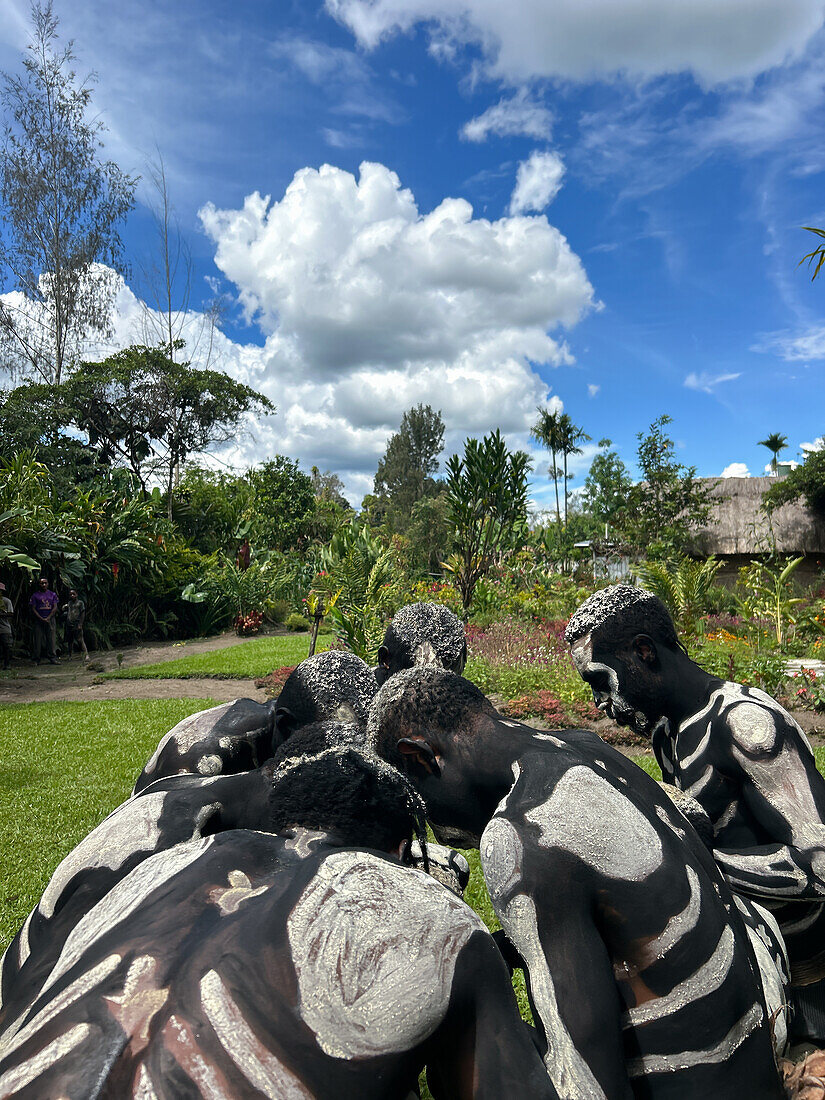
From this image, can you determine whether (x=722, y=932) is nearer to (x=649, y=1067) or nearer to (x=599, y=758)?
(x=649, y=1067)

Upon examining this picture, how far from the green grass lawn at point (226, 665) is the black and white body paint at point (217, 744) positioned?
890 cm

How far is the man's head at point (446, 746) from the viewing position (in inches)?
58.5

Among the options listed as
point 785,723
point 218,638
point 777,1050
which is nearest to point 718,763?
point 785,723

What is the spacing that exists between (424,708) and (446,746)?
92mm

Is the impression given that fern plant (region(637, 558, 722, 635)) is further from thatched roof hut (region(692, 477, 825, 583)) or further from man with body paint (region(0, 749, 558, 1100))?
man with body paint (region(0, 749, 558, 1100))

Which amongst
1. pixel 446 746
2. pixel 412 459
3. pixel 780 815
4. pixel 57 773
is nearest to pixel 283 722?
pixel 446 746

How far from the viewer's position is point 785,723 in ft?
6.55

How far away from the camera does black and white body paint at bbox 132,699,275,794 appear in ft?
8.10

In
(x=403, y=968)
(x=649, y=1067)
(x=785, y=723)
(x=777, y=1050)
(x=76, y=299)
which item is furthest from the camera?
(x=76, y=299)

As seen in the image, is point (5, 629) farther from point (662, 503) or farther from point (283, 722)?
point (662, 503)

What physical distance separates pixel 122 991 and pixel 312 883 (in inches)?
11.8

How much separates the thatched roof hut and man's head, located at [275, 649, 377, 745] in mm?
21740

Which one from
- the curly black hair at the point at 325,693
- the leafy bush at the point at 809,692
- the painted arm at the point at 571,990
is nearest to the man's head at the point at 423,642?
the curly black hair at the point at 325,693

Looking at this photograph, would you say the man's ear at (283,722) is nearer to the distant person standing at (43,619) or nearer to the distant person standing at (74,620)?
the distant person standing at (43,619)
